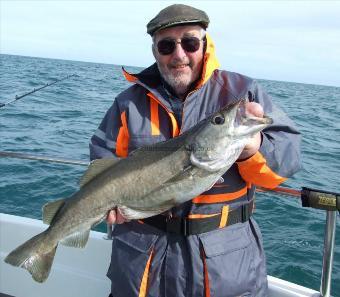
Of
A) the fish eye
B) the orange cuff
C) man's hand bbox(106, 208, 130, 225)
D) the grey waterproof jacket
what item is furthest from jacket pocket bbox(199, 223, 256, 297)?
the fish eye

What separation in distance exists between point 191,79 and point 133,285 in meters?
1.76

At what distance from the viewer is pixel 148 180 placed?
3.13 metres

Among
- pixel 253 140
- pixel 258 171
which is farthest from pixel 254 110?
pixel 258 171

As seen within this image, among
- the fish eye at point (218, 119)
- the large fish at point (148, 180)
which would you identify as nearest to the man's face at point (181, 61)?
the large fish at point (148, 180)

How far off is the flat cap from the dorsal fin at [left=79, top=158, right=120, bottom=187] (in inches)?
46.2

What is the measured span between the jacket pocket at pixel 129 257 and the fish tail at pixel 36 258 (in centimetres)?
53

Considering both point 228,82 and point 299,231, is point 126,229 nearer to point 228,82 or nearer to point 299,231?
point 228,82

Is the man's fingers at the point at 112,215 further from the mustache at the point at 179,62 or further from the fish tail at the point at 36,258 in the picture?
the mustache at the point at 179,62

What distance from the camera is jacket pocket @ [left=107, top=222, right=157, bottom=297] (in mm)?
3260

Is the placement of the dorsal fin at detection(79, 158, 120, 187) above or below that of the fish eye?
below

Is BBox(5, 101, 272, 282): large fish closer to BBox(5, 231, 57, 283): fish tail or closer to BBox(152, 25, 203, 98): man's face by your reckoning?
BBox(5, 231, 57, 283): fish tail

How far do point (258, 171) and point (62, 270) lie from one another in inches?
117

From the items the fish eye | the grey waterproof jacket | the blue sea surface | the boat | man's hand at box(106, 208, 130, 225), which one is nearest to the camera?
the fish eye

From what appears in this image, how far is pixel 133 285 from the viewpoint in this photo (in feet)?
10.7
